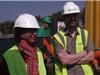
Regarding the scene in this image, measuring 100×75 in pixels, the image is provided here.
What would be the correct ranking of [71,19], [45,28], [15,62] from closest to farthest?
[15,62] → [71,19] → [45,28]

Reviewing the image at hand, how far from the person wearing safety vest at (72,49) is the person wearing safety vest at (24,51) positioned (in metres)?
0.41

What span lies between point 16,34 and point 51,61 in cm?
88

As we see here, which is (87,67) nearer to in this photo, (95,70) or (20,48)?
(95,70)

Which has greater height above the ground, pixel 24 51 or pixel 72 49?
pixel 24 51

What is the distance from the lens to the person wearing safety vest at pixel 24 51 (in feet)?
14.0

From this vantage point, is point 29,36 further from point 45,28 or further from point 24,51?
point 45,28

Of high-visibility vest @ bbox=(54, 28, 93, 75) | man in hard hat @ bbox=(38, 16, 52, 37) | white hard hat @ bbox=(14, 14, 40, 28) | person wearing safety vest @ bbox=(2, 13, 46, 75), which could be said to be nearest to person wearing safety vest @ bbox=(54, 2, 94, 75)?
high-visibility vest @ bbox=(54, 28, 93, 75)

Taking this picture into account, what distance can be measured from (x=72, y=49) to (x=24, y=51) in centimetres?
66

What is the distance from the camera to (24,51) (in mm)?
4328

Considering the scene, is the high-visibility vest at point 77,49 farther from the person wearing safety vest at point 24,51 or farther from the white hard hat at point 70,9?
the person wearing safety vest at point 24,51

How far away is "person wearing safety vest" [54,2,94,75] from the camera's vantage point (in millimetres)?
4699

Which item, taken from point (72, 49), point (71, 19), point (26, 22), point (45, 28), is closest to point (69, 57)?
point (72, 49)

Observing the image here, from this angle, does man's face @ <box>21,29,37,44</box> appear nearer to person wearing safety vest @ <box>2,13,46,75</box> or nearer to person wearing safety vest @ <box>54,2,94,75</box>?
person wearing safety vest @ <box>2,13,46,75</box>

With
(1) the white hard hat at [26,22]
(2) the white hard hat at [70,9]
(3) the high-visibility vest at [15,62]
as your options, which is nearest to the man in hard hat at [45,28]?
(2) the white hard hat at [70,9]
